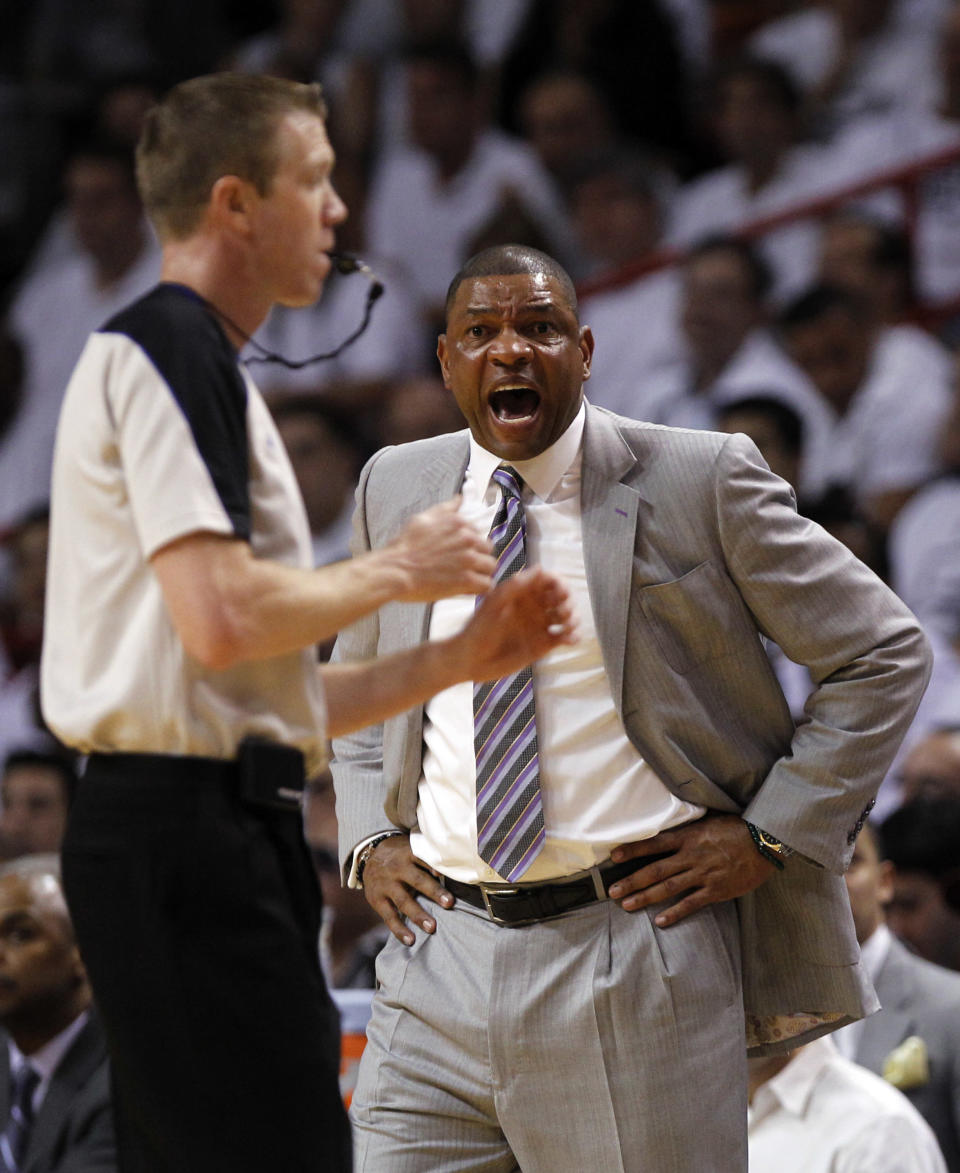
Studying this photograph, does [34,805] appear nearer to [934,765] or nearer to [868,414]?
[934,765]

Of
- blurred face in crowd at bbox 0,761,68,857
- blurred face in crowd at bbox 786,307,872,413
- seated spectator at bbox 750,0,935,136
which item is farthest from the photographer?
seated spectator at bbox 750,0,935,136

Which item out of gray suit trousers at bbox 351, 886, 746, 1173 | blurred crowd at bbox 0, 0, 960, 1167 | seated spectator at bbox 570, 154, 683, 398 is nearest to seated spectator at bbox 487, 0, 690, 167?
blurred crowd at bbox 0, 0, 960, 1167

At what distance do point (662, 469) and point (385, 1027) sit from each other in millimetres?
982

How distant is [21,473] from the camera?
841 centimetres

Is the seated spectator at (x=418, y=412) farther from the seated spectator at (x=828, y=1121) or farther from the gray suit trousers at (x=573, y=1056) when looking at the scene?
the gray suit trousers at (x=573, y=1056)

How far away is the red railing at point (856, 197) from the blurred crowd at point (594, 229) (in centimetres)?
1

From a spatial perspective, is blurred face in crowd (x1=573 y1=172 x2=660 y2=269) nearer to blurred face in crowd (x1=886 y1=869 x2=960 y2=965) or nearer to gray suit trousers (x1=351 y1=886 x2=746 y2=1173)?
blurred face in crowd (x1=886 y1=869 x2=960 y2=965)

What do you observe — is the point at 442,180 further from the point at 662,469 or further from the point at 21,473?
the point at 662,469

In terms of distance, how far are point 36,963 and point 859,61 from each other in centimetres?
481

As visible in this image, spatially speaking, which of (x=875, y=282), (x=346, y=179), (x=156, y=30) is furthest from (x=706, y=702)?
(x=156, y=30)

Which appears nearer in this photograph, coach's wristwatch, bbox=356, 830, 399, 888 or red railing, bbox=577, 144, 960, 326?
coach's wristwatch, bbox=356, 830, 399, 888

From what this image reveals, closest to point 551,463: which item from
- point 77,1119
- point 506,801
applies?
point 506,801

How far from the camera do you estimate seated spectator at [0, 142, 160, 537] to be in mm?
8383

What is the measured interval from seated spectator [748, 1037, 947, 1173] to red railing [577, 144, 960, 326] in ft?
12.4
